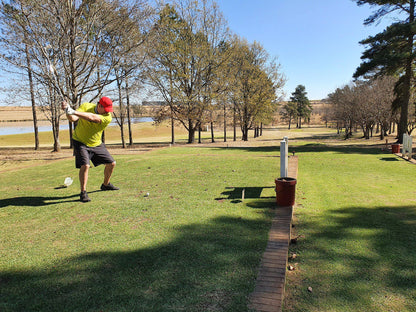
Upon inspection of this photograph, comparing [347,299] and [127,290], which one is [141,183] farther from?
[347,299]

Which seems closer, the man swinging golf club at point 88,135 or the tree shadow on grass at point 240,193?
the man swinging golf club at point 88,135

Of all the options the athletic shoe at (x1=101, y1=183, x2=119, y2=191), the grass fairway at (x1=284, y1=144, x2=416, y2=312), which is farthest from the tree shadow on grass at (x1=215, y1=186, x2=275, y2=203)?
the athletic shoe at (x1=101, y1=183, x2=119, y2=191)

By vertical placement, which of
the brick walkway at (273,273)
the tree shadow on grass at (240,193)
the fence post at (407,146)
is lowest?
the brick walkway at (273,273)

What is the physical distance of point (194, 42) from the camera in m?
26.2

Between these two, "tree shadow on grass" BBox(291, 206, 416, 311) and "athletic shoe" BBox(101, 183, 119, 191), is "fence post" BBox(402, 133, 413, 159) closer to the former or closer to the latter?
"tree shadow on grass" BBox(291, 206, 416, 311)

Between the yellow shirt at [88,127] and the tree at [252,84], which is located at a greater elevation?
the tree at [252,84]

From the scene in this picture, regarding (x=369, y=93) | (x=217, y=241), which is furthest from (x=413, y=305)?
(x=369, y=93)

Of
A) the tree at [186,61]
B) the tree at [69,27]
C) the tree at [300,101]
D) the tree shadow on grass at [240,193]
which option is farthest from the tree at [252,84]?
the tree at [300,101]

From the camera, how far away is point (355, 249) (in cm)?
371

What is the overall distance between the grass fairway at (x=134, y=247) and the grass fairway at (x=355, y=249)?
26.2 inches

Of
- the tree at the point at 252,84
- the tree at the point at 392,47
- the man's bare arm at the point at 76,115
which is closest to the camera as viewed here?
the man's bare arm at the point at 76,115

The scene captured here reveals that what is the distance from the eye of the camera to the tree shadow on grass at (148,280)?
2.59 m

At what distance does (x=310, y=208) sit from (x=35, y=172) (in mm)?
10542

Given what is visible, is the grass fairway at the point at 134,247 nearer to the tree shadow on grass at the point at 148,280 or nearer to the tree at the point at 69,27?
the tree shadow on grass at the point at 148,280
